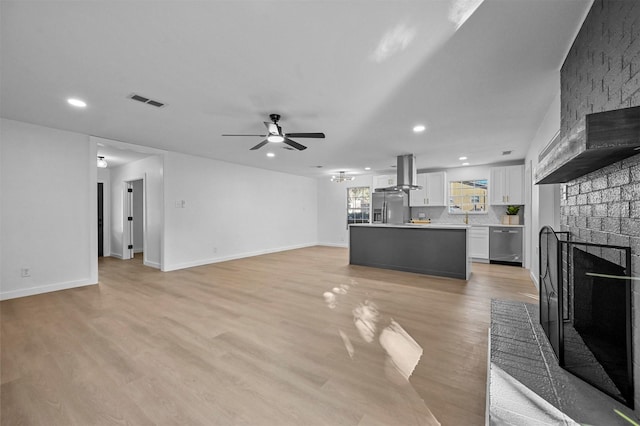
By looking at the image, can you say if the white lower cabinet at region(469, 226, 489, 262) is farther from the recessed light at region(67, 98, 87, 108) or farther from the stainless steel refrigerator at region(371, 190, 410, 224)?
the recessed light at region(67, 98, 87, 108)

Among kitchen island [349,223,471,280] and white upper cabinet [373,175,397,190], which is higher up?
white upper cabinet [373,175,397,190]

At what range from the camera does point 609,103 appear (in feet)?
5.01

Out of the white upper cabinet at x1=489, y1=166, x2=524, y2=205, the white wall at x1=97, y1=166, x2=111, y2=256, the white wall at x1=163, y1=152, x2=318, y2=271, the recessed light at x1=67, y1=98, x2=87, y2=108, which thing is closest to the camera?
the recessed light at x1=67, y1=98, x2=87, y2=108

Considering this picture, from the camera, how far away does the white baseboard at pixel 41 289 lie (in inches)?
150

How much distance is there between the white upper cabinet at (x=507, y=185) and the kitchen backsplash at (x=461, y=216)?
37 cm

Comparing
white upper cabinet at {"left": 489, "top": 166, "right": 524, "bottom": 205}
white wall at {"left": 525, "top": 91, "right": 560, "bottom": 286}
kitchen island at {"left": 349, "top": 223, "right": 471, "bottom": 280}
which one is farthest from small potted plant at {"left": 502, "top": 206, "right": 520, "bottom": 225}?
white wall at {"left": 525, "top": 91, "right": 560, "bottom": 286}

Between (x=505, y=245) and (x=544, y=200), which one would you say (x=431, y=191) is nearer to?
(x=505, y=245)

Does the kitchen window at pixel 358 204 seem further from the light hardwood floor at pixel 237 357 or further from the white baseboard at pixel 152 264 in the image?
the white baseboard at pixel 152 264

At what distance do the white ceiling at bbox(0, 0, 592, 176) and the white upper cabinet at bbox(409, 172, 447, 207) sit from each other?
326cm

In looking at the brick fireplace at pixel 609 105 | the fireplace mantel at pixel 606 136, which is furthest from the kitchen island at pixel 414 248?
the fireplace mantel at pixel 606 136

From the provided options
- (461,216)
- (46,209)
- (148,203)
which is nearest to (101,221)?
(148,203)

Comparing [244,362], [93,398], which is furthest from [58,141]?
[244,362]

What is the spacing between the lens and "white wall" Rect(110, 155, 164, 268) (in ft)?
19.4

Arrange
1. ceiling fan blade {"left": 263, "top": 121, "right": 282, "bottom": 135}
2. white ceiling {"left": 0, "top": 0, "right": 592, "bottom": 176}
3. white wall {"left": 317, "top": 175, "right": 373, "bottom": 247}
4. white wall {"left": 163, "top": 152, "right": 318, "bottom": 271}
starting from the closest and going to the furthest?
white ceiling {"left": 0, "top": 0, "right": 592, "bottom": 176} → ceiling fan blade {"left": 263, "top": 121, "right": 282, "bottom": 135} → white wall {"left": 163, "top": 152, "right": 318, "bottom": 271} → white wall {"left": 317, "top": 175, "right": 373, "bottom": 247}
